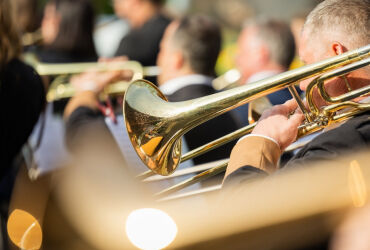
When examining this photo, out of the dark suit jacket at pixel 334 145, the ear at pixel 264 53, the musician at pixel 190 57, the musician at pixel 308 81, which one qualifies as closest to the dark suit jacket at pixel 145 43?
the ear at pixel 264 53

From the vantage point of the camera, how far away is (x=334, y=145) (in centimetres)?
168

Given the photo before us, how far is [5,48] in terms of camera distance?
2.75 metres

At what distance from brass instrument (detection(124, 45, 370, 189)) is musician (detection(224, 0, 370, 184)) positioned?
0.05 meters

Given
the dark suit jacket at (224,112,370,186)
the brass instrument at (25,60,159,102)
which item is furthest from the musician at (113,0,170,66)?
the dark suit jacket at (224,112,370,186)

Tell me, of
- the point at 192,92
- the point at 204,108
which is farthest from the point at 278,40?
the point at 204,108

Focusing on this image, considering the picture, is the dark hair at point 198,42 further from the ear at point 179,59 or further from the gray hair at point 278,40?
the gray hair at point 278,40

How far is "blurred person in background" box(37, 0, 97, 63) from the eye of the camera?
4.52 metres

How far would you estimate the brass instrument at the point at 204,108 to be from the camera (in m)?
1.82

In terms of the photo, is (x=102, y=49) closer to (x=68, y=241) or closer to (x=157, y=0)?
(x=157, y=0)

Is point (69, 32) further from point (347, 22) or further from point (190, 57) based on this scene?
point (347, 22)

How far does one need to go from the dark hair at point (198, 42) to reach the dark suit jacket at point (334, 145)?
168cm

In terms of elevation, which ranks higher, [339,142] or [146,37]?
[146,37]

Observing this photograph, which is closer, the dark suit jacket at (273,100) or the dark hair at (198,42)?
the dark suit jacket at (273,100)

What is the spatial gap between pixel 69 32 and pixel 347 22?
3.04 metres
